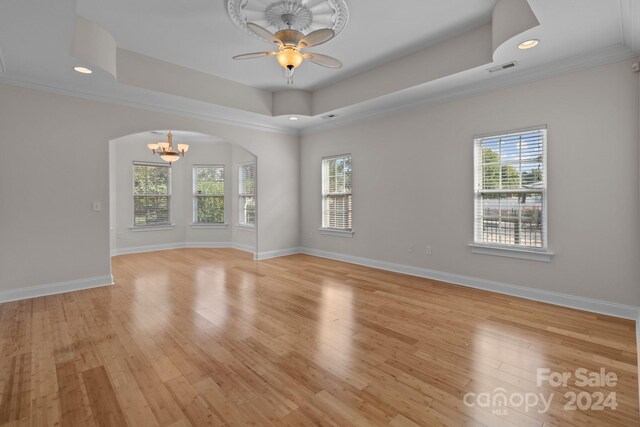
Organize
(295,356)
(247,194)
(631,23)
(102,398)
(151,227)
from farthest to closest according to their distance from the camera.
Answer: (247,194) → (151,227) → (631,23) → (295,356) → (102,398)

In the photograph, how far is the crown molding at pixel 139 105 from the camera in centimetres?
402

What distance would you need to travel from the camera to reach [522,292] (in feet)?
13.1

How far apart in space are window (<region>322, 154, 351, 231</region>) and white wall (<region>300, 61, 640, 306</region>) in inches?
9.8

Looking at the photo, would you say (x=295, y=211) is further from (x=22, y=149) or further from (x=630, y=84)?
(x=630, y=84)

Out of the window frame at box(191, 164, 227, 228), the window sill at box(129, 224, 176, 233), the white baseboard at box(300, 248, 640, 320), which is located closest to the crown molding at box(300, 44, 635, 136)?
the white baseboard at box(300, 248, 640, 320)

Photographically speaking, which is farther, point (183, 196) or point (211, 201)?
point (211, 201)

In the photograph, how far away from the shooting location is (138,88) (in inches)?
171

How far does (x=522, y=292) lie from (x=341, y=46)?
399 centimetres

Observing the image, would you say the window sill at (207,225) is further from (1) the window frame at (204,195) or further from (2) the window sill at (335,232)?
(2) the window sill at (335,232)

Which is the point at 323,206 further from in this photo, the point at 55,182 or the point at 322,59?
the point at 55,182

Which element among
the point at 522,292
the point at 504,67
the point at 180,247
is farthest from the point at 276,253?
the point at 504,67

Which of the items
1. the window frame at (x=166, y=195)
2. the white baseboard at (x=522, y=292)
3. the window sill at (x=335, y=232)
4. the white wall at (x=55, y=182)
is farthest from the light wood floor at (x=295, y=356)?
the window frame at (x=166, y=195)

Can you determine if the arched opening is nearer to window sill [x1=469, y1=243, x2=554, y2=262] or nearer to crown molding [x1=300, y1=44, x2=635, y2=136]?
crown molding [x1=300, y1=44, x2=635, y2=136]

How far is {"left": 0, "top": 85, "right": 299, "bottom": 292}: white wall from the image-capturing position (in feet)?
13.1
